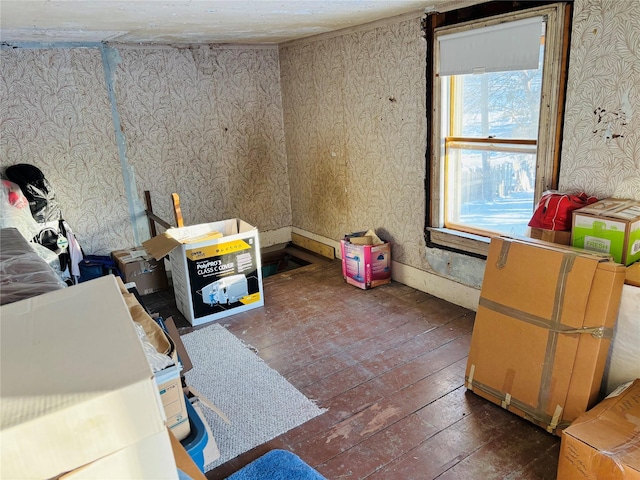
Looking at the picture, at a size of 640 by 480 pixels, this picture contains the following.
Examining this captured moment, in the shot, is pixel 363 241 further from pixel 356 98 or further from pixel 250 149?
pixel 250 149

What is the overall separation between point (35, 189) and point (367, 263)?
9.15 ft

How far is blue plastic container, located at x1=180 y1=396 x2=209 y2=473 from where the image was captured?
1.45 meters

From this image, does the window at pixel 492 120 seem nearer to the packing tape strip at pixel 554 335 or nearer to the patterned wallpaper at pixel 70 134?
the packing tape strip at pixel 554 335

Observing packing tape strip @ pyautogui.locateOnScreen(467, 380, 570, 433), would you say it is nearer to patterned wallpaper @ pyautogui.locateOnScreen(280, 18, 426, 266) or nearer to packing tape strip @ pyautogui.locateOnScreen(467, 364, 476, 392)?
packing tape strip @ pyautogui.locateOnScreen(467, 364, 476, 392)

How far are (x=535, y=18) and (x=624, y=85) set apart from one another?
623 millimetres

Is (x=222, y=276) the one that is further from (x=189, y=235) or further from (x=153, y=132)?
(x=153, y=132)

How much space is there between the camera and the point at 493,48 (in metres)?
2.90

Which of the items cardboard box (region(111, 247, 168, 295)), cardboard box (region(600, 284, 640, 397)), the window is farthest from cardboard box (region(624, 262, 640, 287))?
cardboard box (region(111, 247, 168, 295))

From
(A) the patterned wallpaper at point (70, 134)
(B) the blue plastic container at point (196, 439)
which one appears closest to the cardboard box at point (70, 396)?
Answer: (B) the blue plastic container at point (196, 439)

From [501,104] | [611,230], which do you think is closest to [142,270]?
[501,104]

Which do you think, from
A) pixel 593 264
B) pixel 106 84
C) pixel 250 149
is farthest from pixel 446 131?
pixel 106 84

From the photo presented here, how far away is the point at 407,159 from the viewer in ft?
12.4

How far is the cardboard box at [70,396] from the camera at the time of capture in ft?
2.57

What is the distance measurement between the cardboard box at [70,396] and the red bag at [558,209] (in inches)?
87.7
